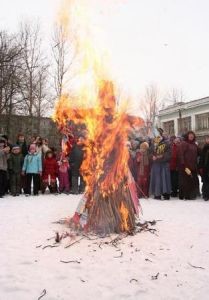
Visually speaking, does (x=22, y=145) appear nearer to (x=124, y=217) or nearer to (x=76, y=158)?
(x=76, y=158)

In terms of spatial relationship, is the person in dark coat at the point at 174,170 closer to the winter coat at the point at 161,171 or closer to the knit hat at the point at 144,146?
the winter coat at the point at 161,171

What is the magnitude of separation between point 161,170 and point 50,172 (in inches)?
131

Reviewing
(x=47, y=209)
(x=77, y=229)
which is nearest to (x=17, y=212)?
(x=47, y=209)

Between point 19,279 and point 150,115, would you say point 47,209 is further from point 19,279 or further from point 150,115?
point 150,115

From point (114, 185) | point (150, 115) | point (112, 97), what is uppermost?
point (150, 115)

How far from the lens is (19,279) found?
4734mm

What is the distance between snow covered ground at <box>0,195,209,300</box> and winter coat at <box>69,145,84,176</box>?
4.72 metres

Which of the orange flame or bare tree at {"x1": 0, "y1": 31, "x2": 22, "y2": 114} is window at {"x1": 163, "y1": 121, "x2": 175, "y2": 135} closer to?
bare tree at {"x1": 0, "y1": 31, "x2": 22, "y2": 114}

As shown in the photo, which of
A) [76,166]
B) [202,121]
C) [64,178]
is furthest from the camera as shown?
[202,121]

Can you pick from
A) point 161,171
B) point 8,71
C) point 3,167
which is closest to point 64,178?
point 3,167

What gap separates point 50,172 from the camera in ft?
41.2

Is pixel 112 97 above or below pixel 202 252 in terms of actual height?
above

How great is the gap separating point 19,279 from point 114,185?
2527mm

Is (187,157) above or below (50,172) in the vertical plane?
above
